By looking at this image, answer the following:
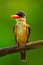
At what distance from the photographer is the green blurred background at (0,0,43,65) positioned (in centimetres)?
477

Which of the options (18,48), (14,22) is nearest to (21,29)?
(18,48)

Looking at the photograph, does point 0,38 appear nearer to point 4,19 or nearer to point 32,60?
point 4,19

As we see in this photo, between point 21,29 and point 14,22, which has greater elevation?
→ point 21,29

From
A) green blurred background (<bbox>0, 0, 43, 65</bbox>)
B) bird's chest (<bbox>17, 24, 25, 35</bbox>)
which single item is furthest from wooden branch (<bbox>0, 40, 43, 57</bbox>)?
green blurred background (<bbox>0, 0, 43, 65</bbox>)

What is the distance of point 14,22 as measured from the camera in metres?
4.69

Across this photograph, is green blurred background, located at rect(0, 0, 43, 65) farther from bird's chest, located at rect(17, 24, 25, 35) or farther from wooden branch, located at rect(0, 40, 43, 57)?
wooden branch, located at rect(0, 40, 43, 57)

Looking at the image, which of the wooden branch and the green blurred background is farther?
the green blurred background

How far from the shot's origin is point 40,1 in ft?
15.8

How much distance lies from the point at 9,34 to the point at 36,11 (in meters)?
0.42

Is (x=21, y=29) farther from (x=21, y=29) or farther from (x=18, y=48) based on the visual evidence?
(x=18, y=48)

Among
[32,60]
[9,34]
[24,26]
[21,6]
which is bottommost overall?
[32,60]

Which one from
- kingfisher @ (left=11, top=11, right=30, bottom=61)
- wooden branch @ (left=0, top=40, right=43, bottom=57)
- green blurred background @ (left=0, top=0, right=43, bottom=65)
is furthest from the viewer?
green blurred background @ (left=0, top=0, right=43, bottom=65)

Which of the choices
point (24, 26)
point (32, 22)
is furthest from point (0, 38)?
point (24, 26)

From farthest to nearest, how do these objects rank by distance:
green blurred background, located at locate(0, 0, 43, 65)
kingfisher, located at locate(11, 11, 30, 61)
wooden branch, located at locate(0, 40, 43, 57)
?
1. green blurred background, located at locate(0, 0, 43, 65)
2. kingfisher, located at locate(11, 11, 30, 61)
3. wooden branch, located at locate(0, 40, 43, 57)
